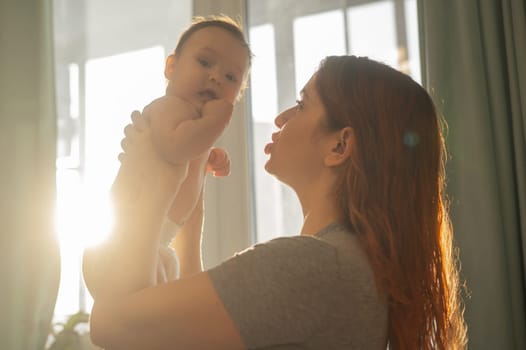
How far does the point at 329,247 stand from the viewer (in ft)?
3.00

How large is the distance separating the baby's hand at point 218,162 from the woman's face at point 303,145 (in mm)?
250

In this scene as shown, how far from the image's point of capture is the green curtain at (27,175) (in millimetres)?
2367

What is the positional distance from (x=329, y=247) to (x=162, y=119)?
0.41m

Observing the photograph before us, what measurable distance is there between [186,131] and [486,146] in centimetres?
126

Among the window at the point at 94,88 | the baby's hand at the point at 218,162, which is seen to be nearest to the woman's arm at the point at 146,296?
the baby's hand at the point at 218,162

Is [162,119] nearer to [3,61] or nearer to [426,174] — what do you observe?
[426,174]

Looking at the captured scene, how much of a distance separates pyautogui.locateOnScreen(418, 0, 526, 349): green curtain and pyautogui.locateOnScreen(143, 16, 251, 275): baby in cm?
84

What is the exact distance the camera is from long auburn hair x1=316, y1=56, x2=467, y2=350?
0.97 metres

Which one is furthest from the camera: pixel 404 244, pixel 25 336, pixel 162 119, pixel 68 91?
pixel 68 91

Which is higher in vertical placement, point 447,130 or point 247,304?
Result: point 447,130

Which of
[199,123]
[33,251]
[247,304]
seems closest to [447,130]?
[199,123]

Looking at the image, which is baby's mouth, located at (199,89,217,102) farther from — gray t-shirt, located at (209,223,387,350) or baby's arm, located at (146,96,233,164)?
gray t-shirt, located at (209,223,387,350)

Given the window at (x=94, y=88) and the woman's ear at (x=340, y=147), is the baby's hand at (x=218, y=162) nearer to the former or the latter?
the woman's ear at (x=340, y=147)

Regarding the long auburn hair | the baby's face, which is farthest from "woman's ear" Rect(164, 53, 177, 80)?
the long auburn hair
